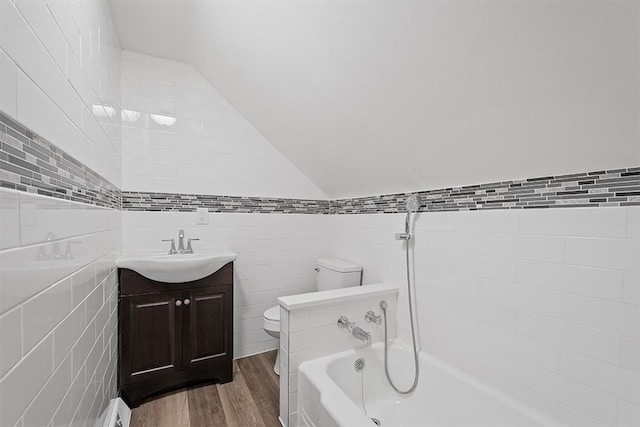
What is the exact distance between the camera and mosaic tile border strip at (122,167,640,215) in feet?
3.43

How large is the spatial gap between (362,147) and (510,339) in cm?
128

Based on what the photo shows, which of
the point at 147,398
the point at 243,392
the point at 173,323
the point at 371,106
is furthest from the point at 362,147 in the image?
the point at 147,398

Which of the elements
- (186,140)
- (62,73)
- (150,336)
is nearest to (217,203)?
(186,140)

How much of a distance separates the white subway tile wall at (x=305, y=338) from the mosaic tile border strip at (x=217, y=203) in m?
1.11

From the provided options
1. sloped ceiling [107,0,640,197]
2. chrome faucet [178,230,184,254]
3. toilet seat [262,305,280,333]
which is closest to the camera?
sloped ceiling [107,0,640,197]

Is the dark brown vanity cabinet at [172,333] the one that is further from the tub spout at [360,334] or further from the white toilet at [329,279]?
the tub spout at [360,334]

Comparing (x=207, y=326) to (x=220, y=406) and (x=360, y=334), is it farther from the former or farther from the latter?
(x=360, y=334)

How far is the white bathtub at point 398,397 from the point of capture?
4.06 ft

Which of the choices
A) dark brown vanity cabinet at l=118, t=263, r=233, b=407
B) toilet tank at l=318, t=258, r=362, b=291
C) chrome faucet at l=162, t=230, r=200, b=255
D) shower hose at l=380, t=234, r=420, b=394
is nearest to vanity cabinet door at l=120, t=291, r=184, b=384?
dark brown vanity cabinet at l=118, t=263, r=233, b=407

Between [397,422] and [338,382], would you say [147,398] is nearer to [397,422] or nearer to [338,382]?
[338,382]

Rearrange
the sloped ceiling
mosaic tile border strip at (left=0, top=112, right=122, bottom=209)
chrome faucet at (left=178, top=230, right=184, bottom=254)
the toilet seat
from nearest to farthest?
mosaic tile border strip at (left=0, top=112, right=122, bottom=209), the sloped ceiling, the toilet seat, chrome faucet at (left=178, top=230, right=184, bottom=254)

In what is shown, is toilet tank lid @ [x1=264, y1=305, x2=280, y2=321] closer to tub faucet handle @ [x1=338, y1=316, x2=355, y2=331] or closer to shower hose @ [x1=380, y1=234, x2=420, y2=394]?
tub faucet handle @ [x1=338, y1=316, x2=355, y2=331]

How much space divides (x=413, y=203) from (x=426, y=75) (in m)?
0.75

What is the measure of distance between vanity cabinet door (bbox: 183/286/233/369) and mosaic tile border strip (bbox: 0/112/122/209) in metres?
1.06
